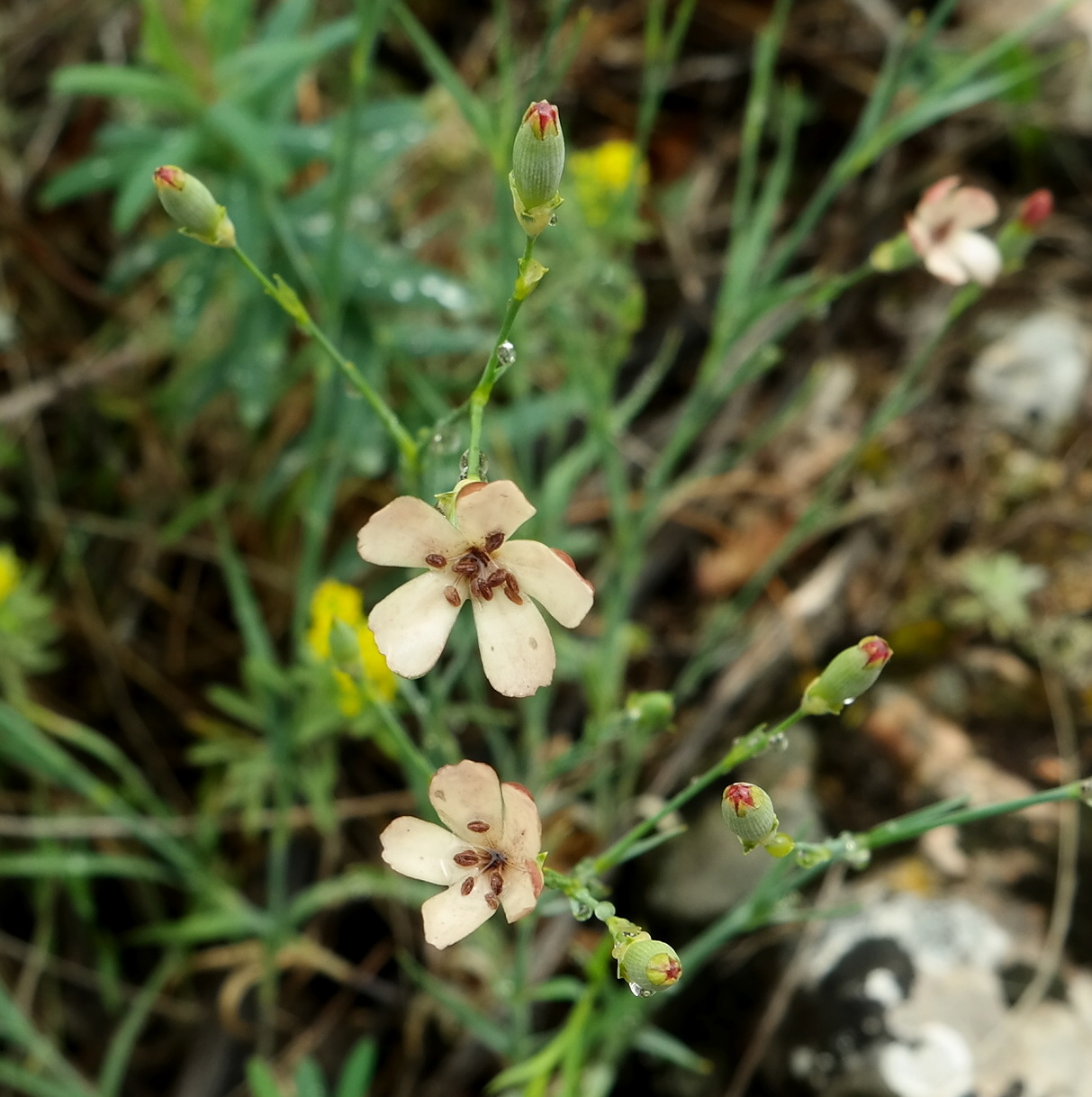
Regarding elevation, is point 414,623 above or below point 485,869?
above

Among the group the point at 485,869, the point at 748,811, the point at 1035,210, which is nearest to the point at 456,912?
the point at 485,869

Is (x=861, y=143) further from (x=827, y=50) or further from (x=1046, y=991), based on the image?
(x=1046, y=991)

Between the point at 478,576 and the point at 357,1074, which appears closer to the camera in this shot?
the point at 478,576

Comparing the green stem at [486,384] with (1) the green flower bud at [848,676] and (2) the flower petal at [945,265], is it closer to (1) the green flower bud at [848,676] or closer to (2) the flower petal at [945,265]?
(1) the green flower bud at [848,676]

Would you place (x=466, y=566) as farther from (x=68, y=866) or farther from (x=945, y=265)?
(x=68, y=866)

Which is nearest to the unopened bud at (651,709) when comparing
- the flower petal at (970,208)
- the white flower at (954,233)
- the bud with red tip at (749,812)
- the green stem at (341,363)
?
the bud with red tip at (749,812)

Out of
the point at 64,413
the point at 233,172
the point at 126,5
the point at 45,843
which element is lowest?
the point at 45,843

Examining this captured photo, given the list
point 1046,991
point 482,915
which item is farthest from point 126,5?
point 1046,991
